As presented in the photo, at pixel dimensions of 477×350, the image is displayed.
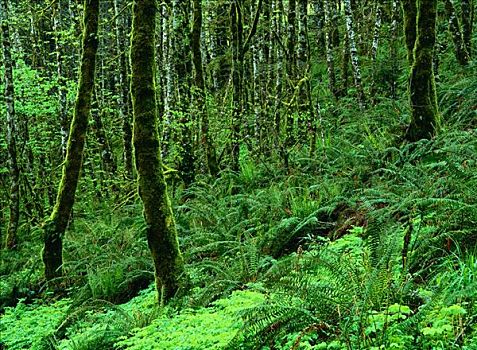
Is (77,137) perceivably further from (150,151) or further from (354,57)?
(354,57)

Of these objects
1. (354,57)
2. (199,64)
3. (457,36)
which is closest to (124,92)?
(199,64)

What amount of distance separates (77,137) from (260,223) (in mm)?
3399

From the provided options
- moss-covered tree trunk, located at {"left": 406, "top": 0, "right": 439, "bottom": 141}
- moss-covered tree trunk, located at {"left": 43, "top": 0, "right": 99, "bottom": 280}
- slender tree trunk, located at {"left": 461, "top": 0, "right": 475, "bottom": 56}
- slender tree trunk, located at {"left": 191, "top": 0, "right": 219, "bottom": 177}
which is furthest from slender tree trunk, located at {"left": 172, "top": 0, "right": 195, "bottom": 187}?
slender tree trunk, located at {"left": 461, "top": 0, "right": 475, "bottom": 56}

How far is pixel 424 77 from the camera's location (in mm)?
8469

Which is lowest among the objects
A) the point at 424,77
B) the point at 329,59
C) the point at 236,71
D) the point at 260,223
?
the point at 260,223

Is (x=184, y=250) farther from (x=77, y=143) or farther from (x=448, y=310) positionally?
(x=448, y=310)

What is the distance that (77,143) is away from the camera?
8.03 metres

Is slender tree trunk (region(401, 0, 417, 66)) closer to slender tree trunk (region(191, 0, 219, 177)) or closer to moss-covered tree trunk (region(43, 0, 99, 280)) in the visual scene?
slender tree trunk (region(191, 0, 219, 177))

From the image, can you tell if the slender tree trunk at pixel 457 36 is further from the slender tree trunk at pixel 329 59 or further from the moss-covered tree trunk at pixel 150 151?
the moss-covered tree trunk at pixel 150 151

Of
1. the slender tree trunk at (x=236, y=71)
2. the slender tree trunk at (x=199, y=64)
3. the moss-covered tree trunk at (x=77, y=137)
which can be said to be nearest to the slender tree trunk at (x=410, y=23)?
the slender tree trunk at (x=236, y=71)

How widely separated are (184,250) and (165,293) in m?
2.31

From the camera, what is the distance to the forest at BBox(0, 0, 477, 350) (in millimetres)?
3598

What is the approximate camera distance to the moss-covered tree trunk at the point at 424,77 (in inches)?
330

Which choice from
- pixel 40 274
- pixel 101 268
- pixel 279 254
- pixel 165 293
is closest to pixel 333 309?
pixel 165 293
